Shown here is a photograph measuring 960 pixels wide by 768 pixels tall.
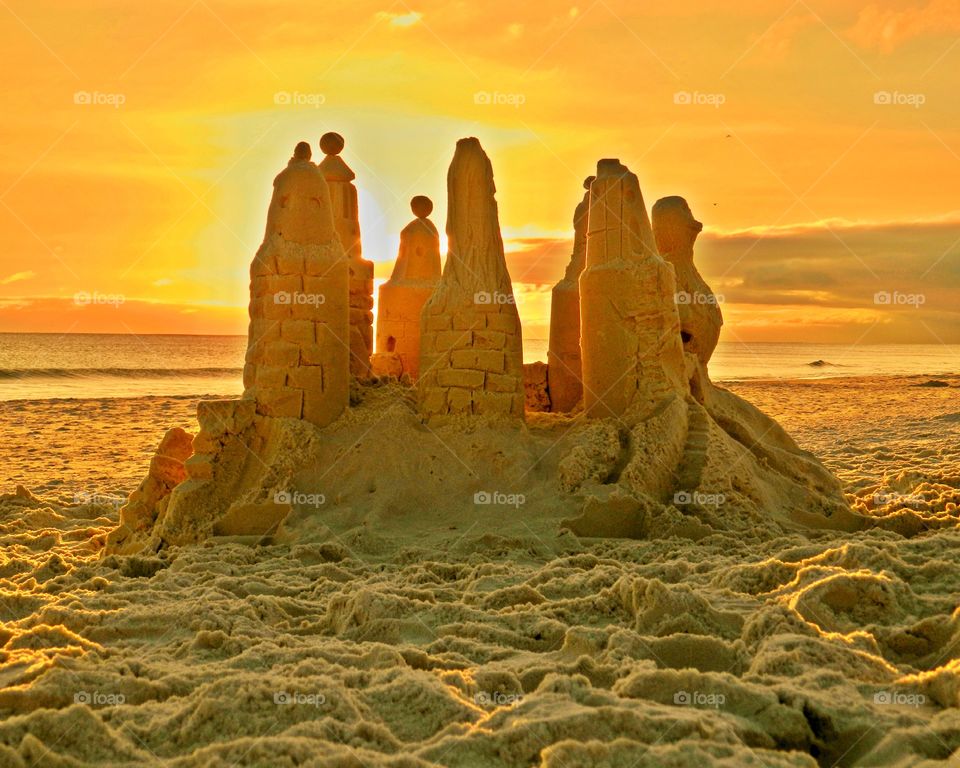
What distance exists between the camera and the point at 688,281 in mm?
9125

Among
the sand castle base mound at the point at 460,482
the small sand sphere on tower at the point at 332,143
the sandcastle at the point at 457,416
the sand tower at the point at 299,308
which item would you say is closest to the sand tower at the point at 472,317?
the sandcastle at the point at 457,416

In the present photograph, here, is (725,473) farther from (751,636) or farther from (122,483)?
(122,483)

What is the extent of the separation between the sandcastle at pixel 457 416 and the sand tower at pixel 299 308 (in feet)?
0.05

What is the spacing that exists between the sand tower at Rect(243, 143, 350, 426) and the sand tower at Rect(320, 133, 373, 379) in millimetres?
1077

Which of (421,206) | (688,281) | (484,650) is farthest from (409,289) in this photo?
(484,650)

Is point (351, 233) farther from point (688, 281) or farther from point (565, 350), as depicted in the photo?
point (688, 281)

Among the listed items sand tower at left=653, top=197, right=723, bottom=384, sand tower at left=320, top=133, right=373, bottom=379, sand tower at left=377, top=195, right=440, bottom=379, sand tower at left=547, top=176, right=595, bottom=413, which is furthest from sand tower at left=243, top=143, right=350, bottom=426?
sand tower at left=653, top=197, right=723, bottom=384

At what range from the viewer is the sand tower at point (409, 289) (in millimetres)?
9844

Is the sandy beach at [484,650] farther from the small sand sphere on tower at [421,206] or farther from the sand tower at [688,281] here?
the small sand sphere on tower at [421,206]

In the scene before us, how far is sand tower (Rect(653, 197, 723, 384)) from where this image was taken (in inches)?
355

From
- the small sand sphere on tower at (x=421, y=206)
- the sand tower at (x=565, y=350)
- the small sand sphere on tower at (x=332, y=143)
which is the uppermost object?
the small sand sphere on tower at (x=332, y=143)

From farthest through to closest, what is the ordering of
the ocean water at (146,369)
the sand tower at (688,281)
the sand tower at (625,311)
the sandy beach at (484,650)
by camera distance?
the ocean water at (146,369) → the sand tower at (688,281) → the sand tower at (625,311) → the sandy beach at (484,650)

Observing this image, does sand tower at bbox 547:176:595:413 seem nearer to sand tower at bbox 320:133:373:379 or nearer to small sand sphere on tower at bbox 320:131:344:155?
sand tower at bbox 320:133:373:379

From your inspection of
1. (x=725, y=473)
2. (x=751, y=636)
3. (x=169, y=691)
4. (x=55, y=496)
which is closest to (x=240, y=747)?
(x=169, y=691)
